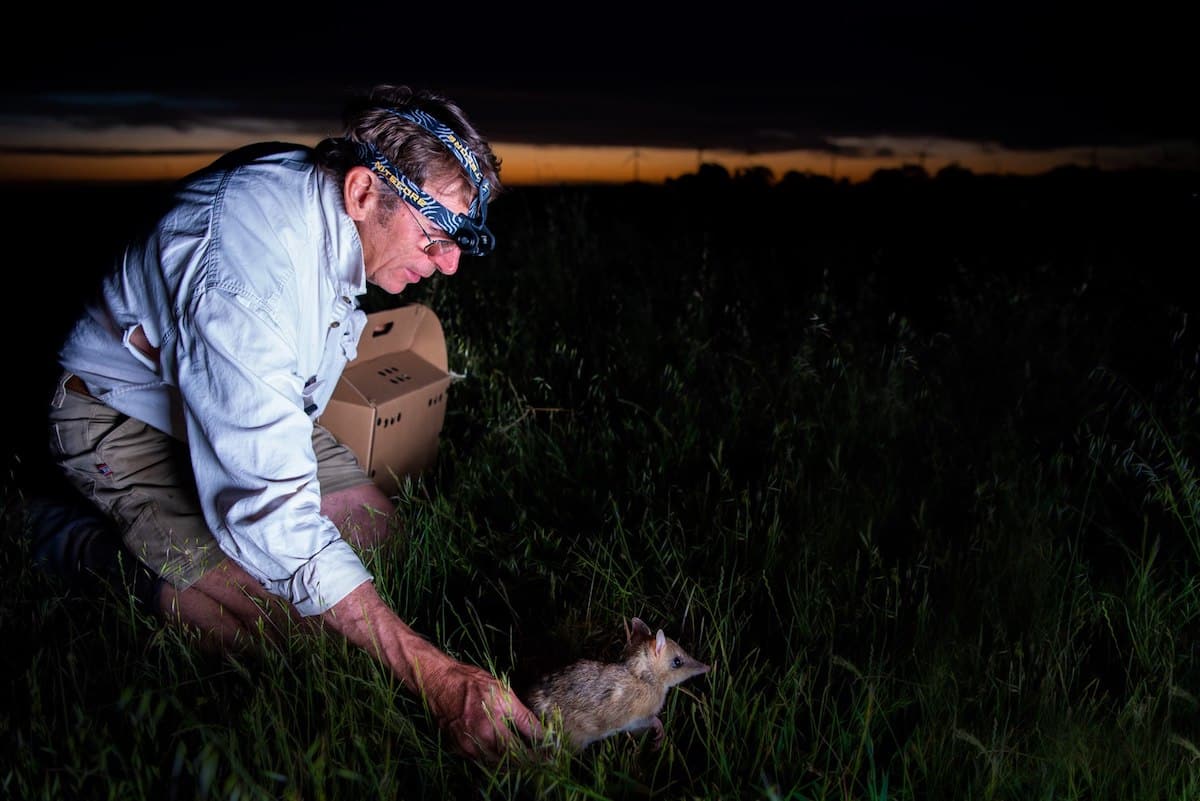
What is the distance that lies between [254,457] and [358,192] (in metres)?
0.82

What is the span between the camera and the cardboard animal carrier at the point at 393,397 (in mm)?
3654

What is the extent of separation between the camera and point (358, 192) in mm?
2752

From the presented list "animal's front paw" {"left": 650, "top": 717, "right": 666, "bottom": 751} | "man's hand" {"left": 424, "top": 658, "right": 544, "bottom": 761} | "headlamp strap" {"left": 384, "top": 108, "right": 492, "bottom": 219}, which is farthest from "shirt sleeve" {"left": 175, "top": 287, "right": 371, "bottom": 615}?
"animal's front paw" {"left": 650, "top": 717, "right": 666, "bottom": 751}

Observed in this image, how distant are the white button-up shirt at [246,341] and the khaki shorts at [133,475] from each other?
0.11 m

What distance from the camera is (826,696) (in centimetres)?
243

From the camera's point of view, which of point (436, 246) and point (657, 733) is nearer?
point (657, 733)

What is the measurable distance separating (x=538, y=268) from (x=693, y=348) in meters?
1.61

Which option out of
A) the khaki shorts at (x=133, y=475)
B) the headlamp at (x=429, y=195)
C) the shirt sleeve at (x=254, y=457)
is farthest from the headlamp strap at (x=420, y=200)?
the khaki shorts at (x=133, y=475)

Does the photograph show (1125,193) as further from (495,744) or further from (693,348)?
(495,744)

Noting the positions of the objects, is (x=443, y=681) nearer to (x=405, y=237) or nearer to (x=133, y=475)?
(x=405, y=237)

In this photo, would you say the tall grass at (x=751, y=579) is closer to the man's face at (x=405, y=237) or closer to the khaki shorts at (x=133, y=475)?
the khaki shorts at (x=133, y=475)

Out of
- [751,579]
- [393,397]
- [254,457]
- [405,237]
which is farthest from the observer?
[393,397]

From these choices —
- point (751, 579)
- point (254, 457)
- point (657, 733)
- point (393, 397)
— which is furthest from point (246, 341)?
point (751, 579)

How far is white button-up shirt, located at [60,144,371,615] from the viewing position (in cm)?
240
